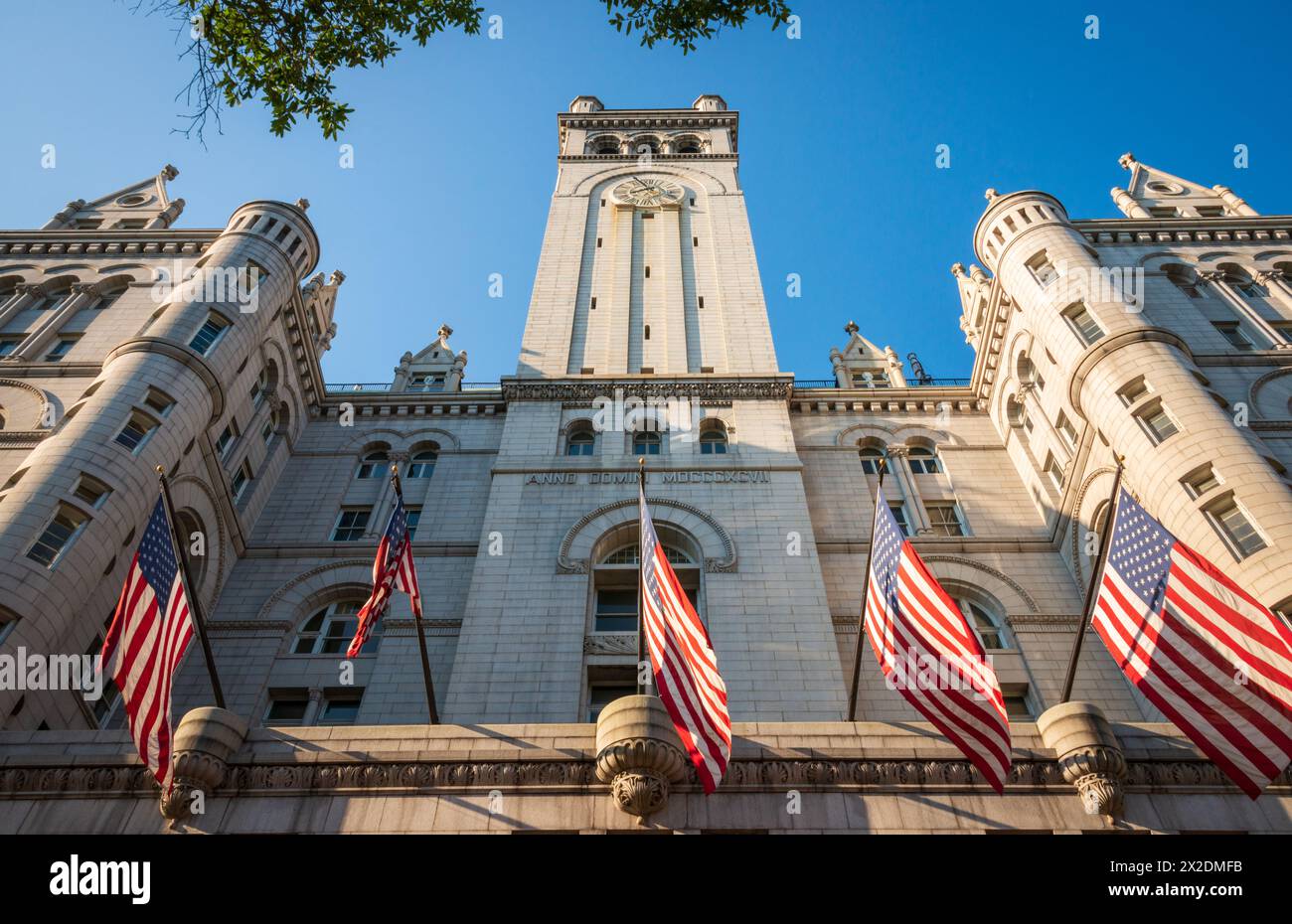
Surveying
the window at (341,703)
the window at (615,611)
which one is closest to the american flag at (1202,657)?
the window at (615,611)

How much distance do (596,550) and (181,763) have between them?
45.4 ft

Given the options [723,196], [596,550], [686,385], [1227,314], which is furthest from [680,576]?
[723,196]

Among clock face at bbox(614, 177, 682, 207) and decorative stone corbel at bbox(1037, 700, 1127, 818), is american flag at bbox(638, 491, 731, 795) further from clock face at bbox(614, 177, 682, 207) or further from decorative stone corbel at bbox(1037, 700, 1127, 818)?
clock face at bbox(614, 177, 682, 207)

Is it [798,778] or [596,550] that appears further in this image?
[596,550]

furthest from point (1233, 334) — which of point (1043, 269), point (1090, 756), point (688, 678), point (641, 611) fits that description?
point (688, 678)

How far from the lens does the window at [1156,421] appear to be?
26083 millimetres

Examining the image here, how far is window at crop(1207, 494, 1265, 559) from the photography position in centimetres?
2259

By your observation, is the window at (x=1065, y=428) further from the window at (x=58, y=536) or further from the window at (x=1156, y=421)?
the window at (x=58, y=536)

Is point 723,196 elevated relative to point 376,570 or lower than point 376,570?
elevated

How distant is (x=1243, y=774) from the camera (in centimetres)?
1487

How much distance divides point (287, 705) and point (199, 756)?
965cm

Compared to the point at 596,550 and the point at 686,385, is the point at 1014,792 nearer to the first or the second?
the point at 596,550

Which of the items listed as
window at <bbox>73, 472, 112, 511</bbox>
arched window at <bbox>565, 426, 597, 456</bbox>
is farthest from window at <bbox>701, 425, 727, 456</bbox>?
window at <bbox>73, 472, 112, 511</bbox>
